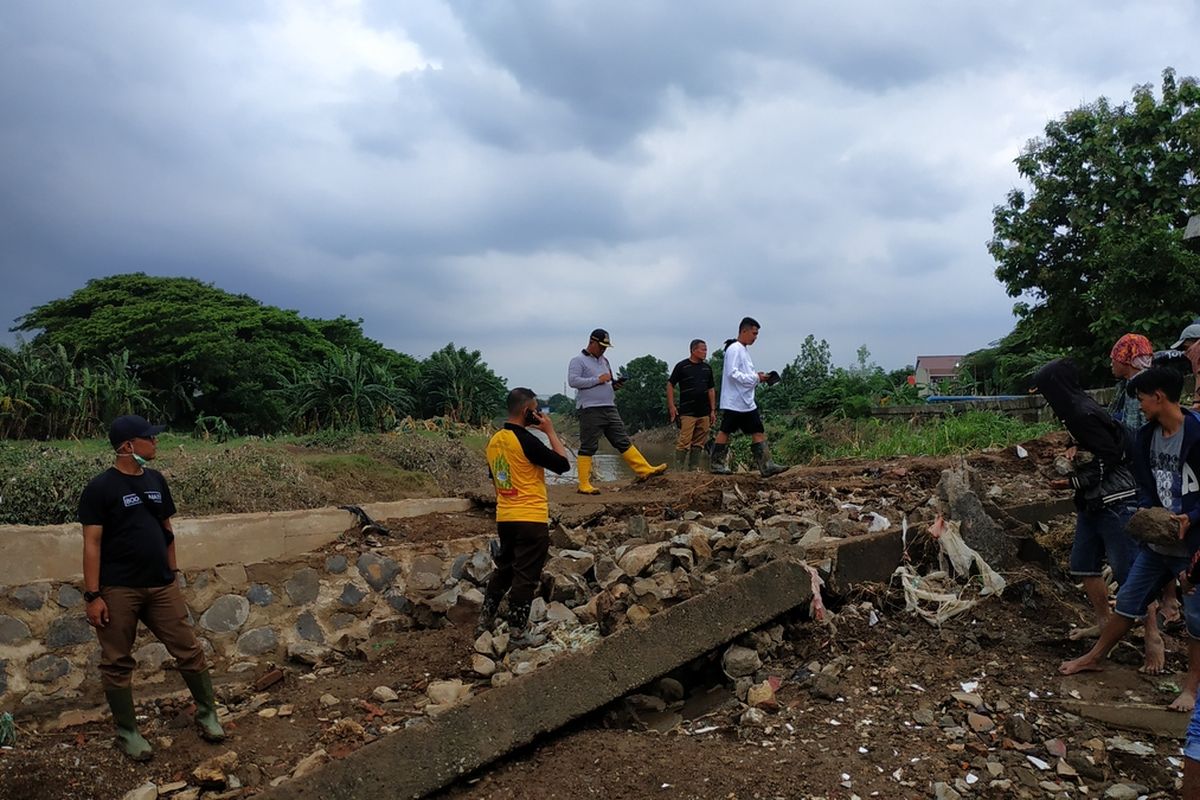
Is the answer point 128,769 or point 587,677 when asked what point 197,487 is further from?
point 587,677

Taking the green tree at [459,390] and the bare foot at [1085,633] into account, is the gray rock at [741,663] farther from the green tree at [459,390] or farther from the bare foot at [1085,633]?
the green tree at [459,390]

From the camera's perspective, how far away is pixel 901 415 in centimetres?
1423

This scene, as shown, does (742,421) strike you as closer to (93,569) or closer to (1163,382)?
(1163,382)

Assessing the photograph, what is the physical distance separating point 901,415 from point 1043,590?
9.63 meters

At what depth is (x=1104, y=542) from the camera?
417cm

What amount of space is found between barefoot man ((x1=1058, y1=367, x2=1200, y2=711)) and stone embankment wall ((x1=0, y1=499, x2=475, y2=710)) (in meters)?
4.33

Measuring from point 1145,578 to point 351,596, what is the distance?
540 cm

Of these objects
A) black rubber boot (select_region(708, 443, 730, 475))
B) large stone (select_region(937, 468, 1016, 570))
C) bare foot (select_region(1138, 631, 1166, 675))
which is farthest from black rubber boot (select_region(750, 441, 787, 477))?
bare foot (select_region(1138, 631, 1166, 675))

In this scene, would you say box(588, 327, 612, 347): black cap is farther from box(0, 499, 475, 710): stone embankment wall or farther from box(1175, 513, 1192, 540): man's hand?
box(1175, 513, 1192, 540): man's hand

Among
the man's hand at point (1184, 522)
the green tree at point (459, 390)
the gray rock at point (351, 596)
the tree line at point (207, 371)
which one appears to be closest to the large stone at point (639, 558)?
the gray rock at point (351, 596)

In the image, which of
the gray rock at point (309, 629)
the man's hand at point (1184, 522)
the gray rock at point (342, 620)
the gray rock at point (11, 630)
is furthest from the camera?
the gray rock at point (342, 620)

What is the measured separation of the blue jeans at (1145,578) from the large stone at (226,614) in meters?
5.74

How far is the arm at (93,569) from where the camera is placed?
420cm

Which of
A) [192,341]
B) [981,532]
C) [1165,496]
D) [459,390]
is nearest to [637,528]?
[981,532]
